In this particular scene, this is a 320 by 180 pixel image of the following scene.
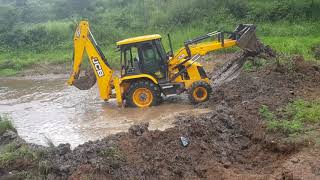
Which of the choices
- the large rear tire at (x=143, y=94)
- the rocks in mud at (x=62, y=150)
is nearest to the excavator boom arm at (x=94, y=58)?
the large rear tire at (x=143, y=94)

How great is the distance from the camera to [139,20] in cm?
2933

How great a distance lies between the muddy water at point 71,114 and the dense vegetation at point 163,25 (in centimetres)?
611

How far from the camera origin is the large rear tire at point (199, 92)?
13.9 m

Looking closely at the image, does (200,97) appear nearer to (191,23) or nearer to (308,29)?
(308,29)

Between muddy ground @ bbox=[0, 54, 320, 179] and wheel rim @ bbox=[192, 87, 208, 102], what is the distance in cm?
292

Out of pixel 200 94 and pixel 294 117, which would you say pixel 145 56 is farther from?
pixel 294 117

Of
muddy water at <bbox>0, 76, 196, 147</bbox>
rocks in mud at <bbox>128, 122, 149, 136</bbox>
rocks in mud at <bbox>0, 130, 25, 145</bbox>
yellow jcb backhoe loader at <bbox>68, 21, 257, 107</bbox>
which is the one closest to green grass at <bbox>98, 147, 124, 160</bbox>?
rocks in mud at <bbox>128, 122, 149, 136</bbox>

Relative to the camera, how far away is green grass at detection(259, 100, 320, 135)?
9219 millimetres

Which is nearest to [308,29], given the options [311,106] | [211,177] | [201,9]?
[201,9]

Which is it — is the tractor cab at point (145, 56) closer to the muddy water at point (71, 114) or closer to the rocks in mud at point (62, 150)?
the muddy water at point (71, 114)

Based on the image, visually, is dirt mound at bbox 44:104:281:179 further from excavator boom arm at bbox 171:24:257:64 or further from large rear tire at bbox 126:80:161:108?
excavator boom arm at bbox 171:24:257:64

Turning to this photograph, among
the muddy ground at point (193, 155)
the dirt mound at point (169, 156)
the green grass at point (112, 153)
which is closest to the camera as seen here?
the muddy ground at point (193, 155)

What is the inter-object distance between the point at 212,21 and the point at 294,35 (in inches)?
217

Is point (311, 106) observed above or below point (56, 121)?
above
